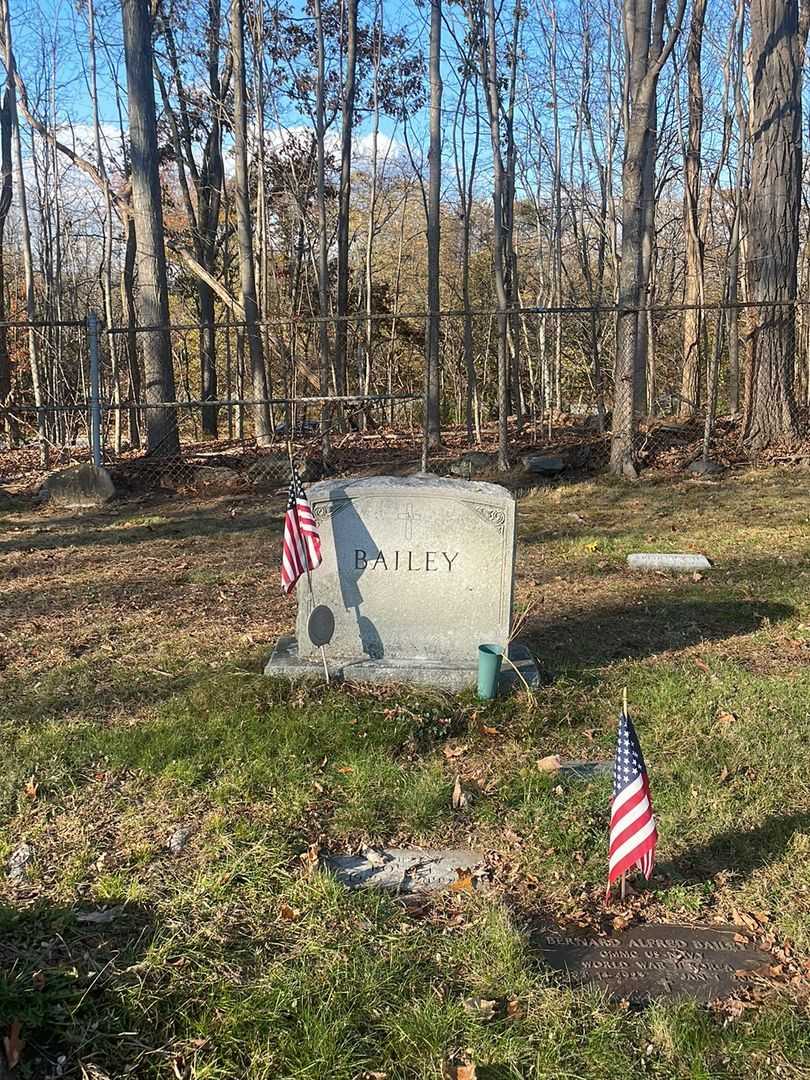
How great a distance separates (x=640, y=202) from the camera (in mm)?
11500

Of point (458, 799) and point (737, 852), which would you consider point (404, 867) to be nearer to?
point (458, 799)

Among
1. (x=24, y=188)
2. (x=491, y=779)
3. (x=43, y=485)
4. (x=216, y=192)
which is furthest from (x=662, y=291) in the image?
(x=491, y=779)

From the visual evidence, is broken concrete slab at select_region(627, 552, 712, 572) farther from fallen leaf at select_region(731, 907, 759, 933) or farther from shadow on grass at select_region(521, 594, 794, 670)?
fallen leaf at select_region(731, 907, 759, 933)

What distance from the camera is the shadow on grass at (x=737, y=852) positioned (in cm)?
326

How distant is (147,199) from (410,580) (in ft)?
34.9

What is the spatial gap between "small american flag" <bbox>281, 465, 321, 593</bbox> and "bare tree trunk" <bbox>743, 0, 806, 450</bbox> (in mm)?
9912

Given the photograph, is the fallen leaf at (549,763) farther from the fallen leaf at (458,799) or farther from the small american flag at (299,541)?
the small american flag at (299,541)

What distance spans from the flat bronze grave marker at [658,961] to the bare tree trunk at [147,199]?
37.7 ft

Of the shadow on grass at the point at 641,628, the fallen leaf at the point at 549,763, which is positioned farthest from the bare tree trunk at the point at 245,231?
the fallen leaf at the point at 549,763

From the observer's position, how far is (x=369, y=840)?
3488mm

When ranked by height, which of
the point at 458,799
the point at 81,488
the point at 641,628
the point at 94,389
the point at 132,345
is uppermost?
the point at 132,345

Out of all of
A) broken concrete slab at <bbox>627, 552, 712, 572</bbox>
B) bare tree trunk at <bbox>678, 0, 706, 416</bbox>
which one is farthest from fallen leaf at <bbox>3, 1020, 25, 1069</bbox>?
bare tree trunk at <bbox>678, 0, 706, 416</bbox>

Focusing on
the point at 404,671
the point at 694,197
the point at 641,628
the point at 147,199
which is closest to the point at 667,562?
the point at 641,628

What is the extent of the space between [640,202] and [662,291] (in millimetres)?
14937
